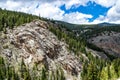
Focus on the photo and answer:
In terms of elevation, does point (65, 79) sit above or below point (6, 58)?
below

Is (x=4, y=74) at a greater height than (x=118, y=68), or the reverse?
(x=118, y=68)

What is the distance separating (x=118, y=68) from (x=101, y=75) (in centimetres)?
1342

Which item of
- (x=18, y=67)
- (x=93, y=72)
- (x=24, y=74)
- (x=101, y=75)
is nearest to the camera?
(x=93, y=72)

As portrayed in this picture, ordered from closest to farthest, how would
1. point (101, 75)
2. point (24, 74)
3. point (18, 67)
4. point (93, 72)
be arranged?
1. point (93, 72)
2. point (101, 75)
3. point (24, 74)
4. point (18, 67)

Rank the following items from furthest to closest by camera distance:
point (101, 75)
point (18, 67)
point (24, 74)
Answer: point (18, 67)
point (24, 74)
point (101, 75)

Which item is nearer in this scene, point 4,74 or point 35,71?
point 4,74

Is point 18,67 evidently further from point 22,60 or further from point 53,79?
point 53,79

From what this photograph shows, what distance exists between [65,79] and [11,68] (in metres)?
36.3

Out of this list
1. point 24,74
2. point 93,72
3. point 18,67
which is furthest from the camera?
point 18,67

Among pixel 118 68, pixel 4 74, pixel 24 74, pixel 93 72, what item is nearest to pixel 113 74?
pixel 118 68

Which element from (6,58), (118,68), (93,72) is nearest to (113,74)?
(118,68)

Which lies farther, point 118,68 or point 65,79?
point 65,79

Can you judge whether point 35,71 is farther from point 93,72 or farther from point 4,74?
point 93,72

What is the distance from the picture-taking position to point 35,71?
19488 cm
